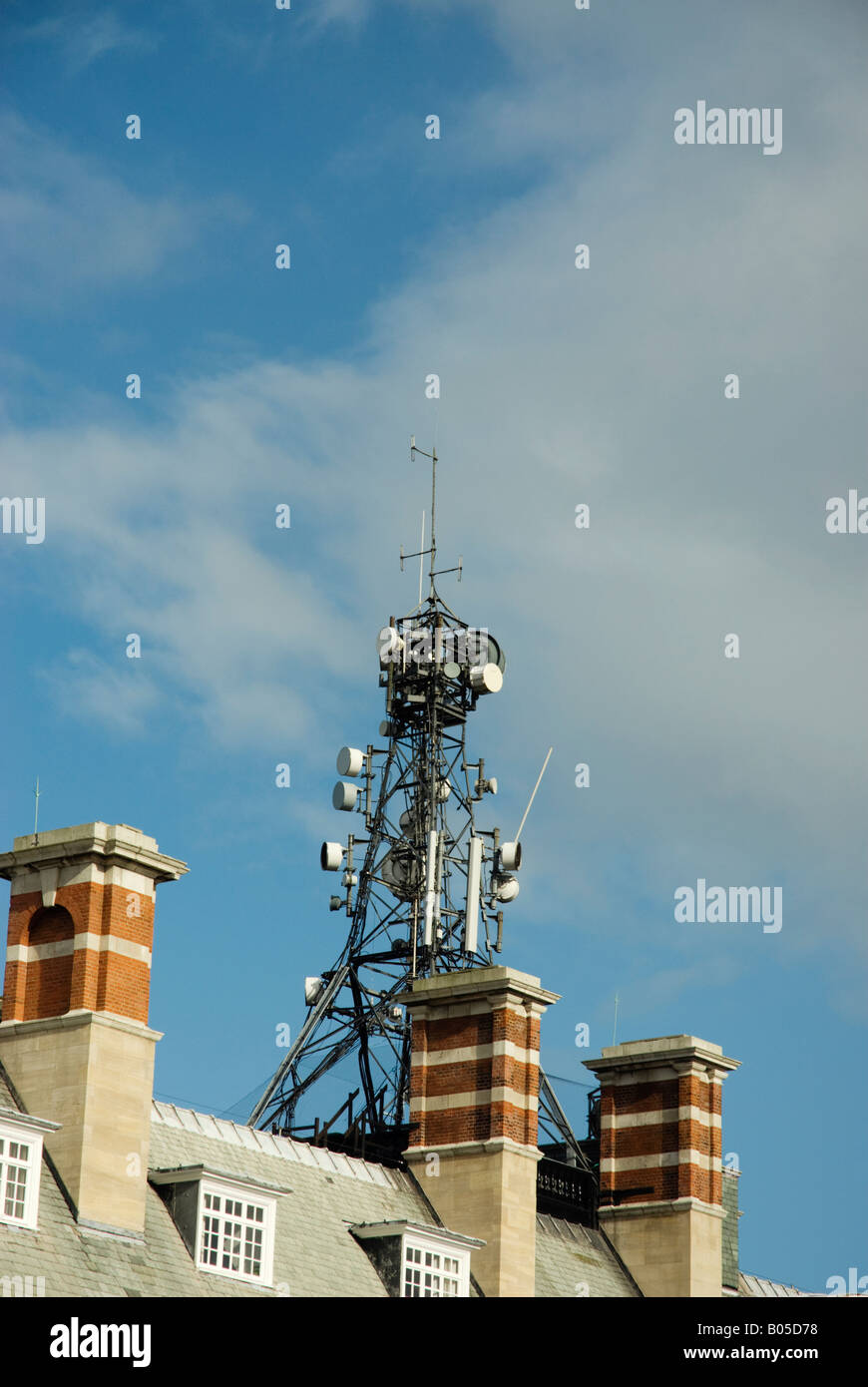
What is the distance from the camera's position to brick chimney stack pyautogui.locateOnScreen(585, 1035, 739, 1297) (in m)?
53.3

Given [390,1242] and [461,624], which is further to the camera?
[461,624]

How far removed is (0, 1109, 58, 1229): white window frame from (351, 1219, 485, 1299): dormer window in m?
9.44

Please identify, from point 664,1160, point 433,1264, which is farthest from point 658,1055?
point 433,1264

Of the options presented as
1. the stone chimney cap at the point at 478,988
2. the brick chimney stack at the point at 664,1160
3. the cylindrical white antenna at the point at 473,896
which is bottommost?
the brick chimney stack at the point at 664,1160

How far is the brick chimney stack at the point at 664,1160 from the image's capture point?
53.3 m

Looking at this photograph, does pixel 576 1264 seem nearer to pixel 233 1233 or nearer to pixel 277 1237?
pixel 277 1237

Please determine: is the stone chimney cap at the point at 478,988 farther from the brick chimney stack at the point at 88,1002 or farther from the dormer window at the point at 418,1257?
the brick chimney stack at the point at 88,1002

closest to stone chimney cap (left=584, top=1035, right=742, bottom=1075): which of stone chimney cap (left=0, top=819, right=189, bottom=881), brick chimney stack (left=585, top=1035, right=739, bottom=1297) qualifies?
brick chimney stack (left=585, top=1035, right=739, bottom=1297)

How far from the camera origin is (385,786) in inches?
2420

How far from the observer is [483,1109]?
4897 cm

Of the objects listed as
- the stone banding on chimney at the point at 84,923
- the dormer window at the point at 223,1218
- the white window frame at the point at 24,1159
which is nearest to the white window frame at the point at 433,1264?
the dormer window at the point at 223,1218
